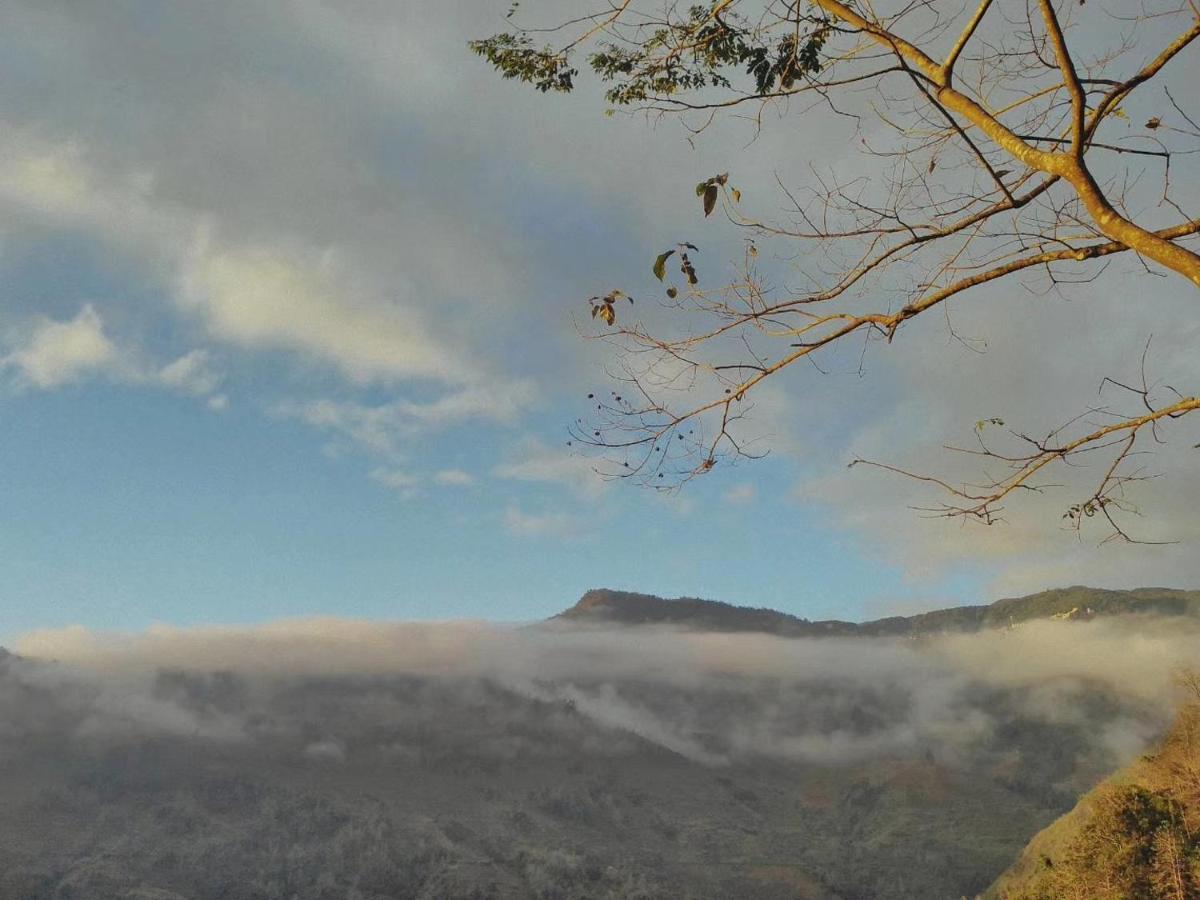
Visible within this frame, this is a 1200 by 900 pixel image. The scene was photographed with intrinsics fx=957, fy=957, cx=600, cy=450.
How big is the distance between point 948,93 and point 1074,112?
107 centimetres

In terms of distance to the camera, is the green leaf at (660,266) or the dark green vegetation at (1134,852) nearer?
the green leaf at (660,266)

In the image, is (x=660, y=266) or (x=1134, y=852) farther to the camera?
(x=1134, y=852)

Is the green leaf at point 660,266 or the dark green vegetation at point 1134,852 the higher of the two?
the green leaf at point 660,266

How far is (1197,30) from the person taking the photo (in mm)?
7020

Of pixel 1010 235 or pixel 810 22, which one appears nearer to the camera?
pixel 1010 235

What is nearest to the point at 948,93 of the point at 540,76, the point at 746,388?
the point at 746,388

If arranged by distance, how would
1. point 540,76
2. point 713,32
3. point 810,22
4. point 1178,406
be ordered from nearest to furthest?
point 1178,406
point 810,22
point 713,32
point 540,76

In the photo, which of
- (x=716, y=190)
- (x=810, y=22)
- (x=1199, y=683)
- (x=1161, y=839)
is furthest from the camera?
(x=1199, y=683)

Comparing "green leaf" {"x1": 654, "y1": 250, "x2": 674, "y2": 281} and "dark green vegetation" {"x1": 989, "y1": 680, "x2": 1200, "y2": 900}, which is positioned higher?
"green leaf" {"x1": 654, "y1": 250, "x2": 674, "y2": 281}

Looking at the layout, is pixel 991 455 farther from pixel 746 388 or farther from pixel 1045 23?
pixel 1045 23

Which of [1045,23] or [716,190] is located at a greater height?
[1045,23]

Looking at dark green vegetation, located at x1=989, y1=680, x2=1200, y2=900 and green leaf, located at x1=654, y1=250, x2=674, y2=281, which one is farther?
dark green vegetation, located at x1=989, y1=680, x2=1200, y2=900

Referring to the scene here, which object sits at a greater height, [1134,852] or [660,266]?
[660,266]

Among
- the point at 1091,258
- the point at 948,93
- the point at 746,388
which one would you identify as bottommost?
the point at 746,388
